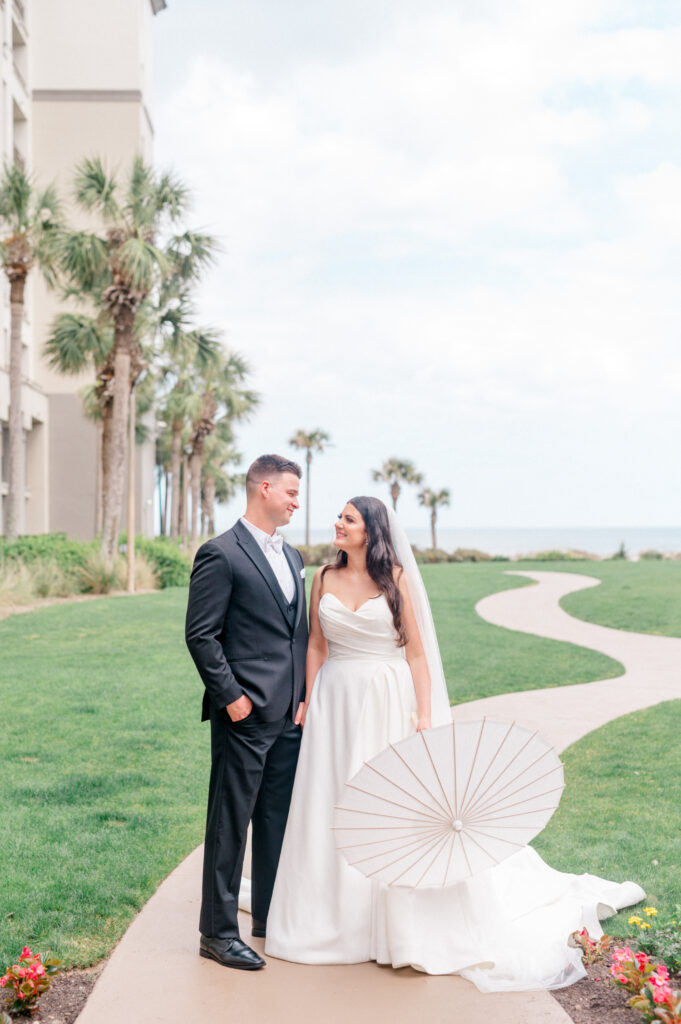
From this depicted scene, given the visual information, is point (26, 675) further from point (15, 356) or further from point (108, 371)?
point (108, 371)

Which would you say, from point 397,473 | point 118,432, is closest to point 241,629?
point 118,432

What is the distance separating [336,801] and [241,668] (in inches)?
29.6

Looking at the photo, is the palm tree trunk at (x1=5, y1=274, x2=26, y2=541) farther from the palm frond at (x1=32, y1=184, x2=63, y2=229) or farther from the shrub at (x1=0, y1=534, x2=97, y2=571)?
the palm frond at (x1=32, y1=184, x2=63, y2=229)

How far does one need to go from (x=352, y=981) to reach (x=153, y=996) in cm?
81

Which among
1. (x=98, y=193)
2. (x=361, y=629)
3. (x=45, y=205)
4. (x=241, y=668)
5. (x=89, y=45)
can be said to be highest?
(x=89, y=45)

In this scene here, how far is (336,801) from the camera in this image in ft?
14.5

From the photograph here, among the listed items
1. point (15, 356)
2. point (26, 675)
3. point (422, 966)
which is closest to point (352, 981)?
point (422, 966)

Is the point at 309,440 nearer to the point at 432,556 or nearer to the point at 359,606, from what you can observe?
the point at 432,556

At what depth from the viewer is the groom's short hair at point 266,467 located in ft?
14.7

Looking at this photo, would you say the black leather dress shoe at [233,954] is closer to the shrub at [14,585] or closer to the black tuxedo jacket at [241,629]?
the black tuxedo jacket at [241,629]

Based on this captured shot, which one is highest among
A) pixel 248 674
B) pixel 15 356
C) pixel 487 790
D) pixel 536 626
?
pixel 15 356

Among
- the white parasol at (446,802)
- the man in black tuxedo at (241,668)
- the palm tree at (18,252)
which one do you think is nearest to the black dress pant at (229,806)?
the man in black tuxedo at (241,668)

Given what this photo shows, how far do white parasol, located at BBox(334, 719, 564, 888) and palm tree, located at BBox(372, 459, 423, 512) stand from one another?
215 ft

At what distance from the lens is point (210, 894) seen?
14.2ft
